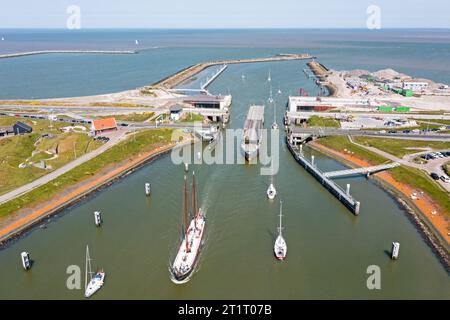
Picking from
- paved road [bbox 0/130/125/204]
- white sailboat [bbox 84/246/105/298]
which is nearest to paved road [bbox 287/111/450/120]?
paved road [bbox 0/130/125/204]

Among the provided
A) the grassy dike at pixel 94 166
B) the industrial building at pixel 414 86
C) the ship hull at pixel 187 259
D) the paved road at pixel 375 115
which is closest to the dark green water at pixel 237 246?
the ship hull at pixel 187 259

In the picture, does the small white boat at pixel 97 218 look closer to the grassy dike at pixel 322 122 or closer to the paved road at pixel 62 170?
the paved road at pixel 62 170

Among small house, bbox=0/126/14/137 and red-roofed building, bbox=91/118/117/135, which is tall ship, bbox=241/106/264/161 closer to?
red-roofed building, bbox=91/118/117/135

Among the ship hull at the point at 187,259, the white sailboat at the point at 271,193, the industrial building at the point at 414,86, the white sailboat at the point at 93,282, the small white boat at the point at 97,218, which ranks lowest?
the white sailboat at the point at 93,282

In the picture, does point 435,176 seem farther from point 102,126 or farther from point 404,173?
point 102,126

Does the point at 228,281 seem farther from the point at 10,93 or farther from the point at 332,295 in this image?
the point at 10,93

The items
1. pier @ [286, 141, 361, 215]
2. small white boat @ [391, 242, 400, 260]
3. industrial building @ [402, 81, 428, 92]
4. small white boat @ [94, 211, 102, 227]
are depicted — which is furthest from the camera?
industrial building @ [402, 81, 428, 92]

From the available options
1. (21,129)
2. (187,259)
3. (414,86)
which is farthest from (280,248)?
(414,86)
